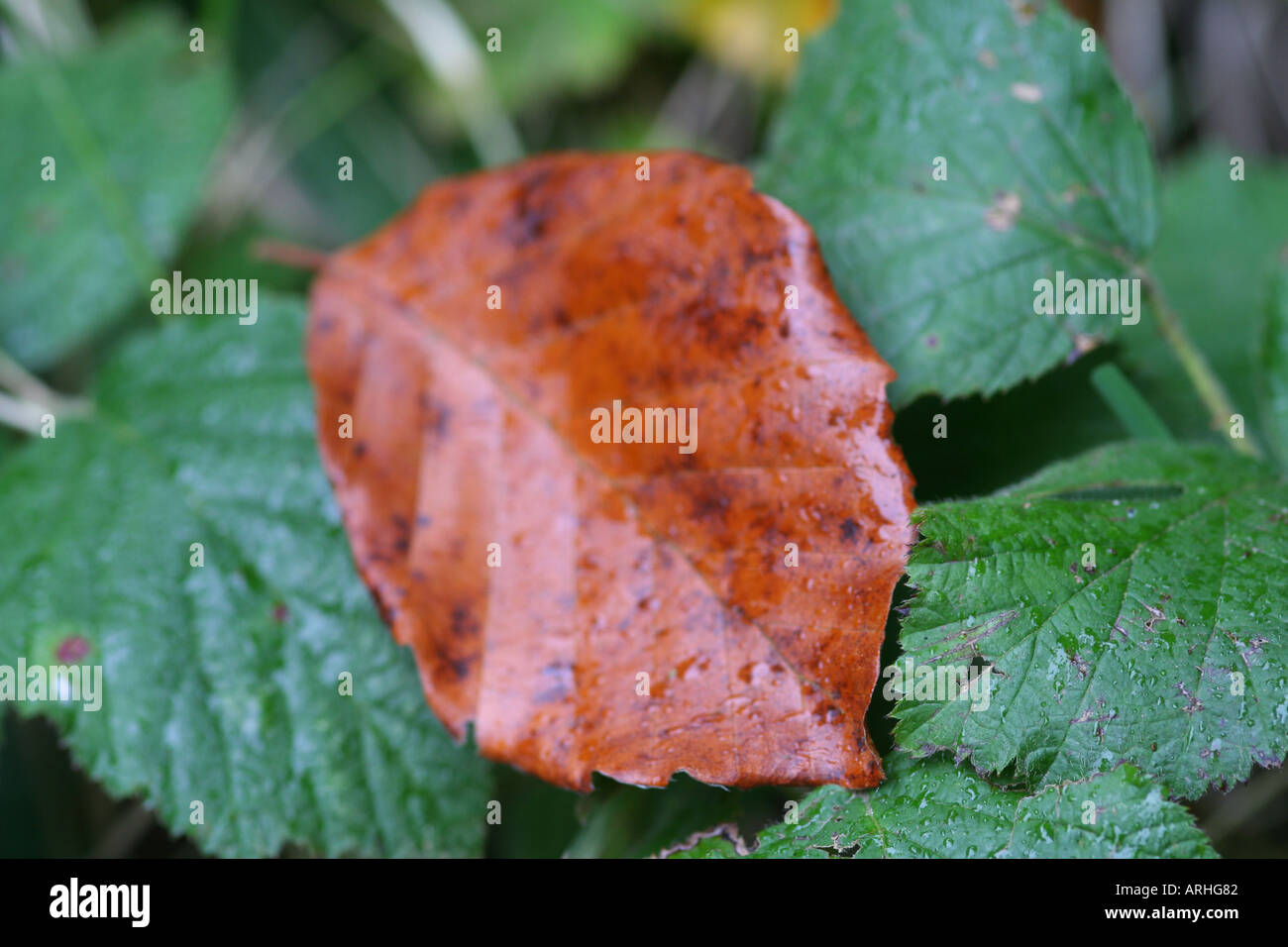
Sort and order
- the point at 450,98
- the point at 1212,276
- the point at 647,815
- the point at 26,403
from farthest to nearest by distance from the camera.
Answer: the point at 450,98 < the point at 1212,276 < the point at 26,403 < the point at 647,815

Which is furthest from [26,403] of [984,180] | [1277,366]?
[1277,366]

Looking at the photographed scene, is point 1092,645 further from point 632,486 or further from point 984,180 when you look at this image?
point 984,180

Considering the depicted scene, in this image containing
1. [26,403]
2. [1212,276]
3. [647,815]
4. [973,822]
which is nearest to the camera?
[973,822]

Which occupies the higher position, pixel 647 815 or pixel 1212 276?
pixel 1212 276

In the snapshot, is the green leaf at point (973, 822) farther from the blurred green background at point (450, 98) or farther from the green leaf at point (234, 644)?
the blurred green background at point (450, 98)

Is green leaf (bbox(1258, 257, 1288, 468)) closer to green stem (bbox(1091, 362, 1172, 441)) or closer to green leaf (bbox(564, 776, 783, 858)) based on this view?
green stem (bbox(1091, 362, 1172, 441))
